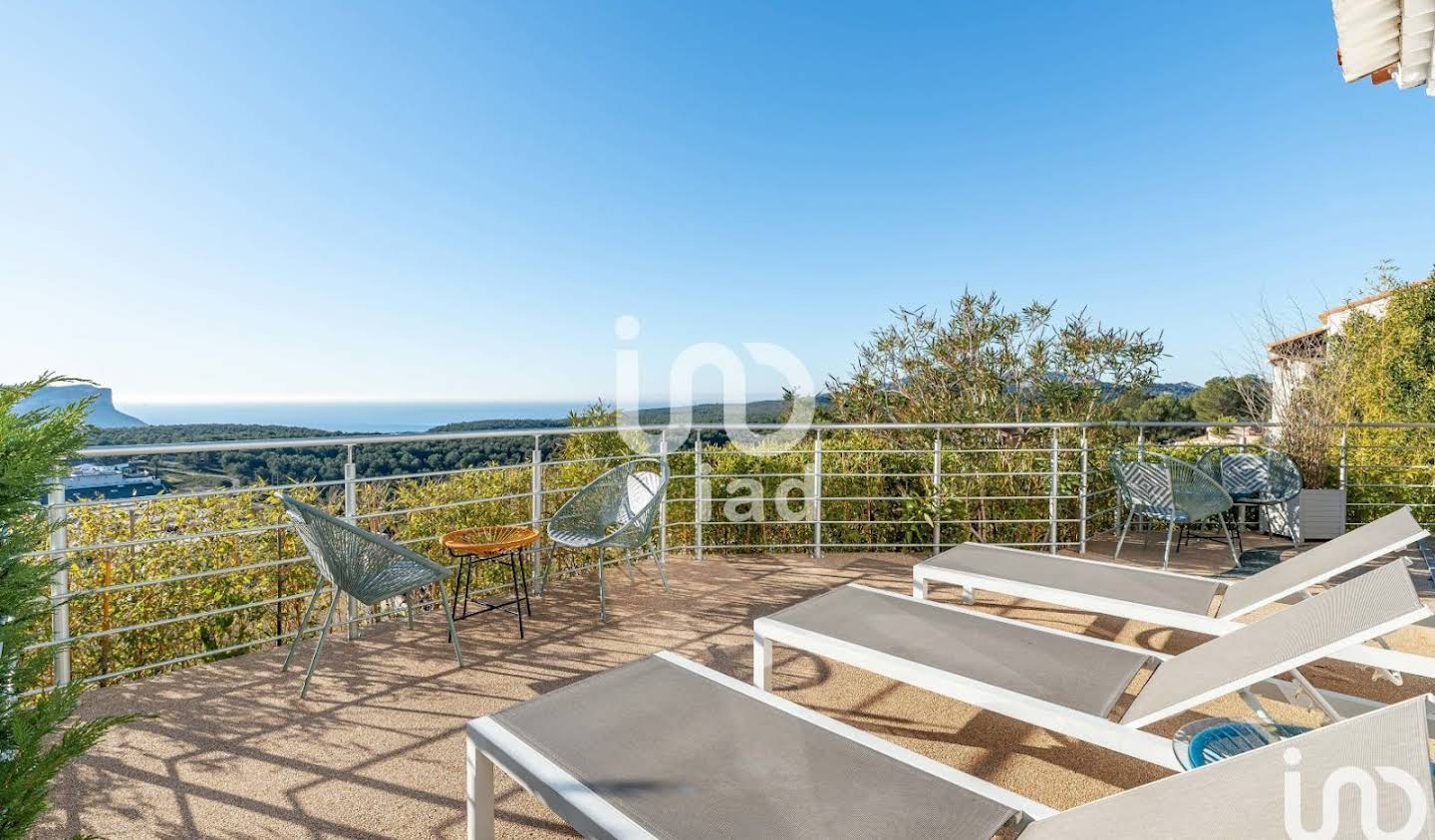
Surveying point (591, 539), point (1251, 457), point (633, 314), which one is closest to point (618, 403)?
point (591, 539)

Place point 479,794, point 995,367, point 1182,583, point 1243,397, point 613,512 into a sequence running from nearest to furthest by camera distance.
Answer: point 479,794 → point 1182,583 → point 613,512 → point 1243,397 → point 995,367

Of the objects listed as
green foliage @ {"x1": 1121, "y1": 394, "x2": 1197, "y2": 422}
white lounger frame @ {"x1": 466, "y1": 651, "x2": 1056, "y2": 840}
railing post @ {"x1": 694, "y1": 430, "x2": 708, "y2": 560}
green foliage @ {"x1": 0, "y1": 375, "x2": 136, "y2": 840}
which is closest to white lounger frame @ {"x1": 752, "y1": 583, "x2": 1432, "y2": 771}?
white lounger frame @ {"x1": 466, "y1": 651, "x2": 1056, "y2": 840}

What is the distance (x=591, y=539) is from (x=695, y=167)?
7.45 metres

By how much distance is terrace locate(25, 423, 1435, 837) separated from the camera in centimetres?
192

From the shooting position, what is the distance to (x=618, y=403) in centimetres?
680

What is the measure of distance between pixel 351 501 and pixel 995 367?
6.75 meters

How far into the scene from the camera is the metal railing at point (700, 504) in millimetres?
3393

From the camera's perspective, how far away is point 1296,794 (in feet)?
2.72

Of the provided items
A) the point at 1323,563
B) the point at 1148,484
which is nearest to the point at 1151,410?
the point at 1148,484

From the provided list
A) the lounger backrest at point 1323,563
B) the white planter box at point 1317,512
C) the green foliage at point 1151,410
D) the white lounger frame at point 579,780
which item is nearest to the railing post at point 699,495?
the white lounger frame at point 579,780

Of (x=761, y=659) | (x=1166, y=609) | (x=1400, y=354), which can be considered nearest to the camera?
(x=761, y=659)

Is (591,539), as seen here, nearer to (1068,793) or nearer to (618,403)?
(1068,793)

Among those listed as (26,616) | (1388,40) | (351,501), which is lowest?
(351,501)

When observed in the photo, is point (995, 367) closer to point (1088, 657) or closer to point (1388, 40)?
point (1388, 40)
